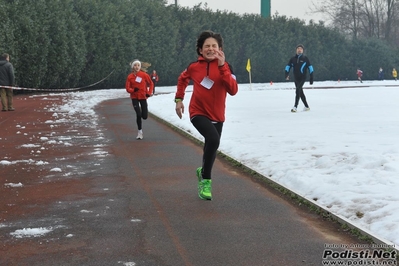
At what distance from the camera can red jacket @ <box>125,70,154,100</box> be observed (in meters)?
12.9

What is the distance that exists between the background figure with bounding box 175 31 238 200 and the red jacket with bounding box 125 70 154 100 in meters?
5.87

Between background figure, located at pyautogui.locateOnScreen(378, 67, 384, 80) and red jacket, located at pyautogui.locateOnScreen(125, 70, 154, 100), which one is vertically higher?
red jacket, located at pyautogui.locateOnScreen(125, 70, 154, 100)

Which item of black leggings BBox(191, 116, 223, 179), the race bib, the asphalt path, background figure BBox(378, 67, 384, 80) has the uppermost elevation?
the race bib

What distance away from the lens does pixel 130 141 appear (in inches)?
498

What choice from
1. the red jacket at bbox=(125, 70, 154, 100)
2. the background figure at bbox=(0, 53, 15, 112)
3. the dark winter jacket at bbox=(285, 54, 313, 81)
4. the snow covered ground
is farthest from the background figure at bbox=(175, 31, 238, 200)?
the background figure at bbox=(0, 53, 15, 112)

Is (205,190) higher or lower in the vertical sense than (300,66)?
lower

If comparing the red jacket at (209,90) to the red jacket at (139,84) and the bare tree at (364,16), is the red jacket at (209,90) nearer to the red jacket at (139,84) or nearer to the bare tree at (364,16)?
the red jacket at (139,84)

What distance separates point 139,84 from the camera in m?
12.9

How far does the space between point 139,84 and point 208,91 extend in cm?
622

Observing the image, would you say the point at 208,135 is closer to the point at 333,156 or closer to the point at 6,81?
the point at 333,156

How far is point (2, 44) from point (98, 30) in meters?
14.0

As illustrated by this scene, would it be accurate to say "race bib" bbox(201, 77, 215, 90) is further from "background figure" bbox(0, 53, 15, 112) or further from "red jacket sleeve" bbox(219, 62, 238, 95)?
"background figure" bbox(0, 53, 15, 112)

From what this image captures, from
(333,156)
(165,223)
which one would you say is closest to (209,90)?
(165,223)

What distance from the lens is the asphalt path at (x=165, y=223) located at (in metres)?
4.83
